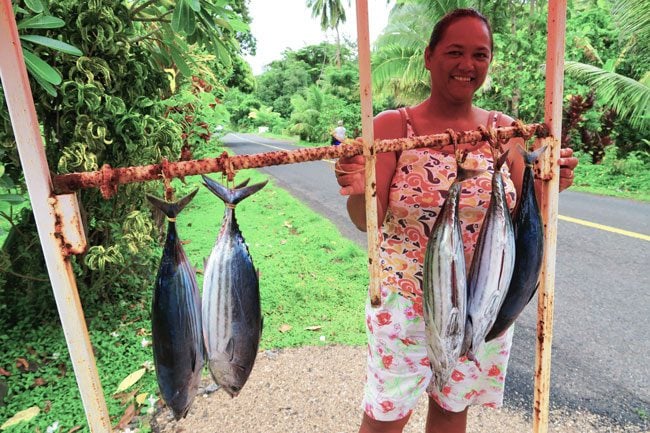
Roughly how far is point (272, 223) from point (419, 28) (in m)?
8.93

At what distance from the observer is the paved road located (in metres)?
2.37

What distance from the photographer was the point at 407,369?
1415 millimetres

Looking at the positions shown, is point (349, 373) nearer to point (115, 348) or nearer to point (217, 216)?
point (115, 348)

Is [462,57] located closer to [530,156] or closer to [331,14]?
[530,156]

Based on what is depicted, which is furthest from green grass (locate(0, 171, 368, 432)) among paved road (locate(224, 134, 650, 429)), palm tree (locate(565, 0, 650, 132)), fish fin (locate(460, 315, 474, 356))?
palm tree (locate(565, 0, 650, 132))

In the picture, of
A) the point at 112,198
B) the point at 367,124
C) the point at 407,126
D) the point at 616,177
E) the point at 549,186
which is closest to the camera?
the point at 367,124

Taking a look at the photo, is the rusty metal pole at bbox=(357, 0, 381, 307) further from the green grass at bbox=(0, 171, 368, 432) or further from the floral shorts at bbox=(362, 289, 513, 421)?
the green grass at bbox=(0, 171, 368, 432)

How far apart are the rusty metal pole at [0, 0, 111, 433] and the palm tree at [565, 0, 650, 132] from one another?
30.5 ft

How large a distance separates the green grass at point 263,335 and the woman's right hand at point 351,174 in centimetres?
183

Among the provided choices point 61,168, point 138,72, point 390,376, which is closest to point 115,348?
point 61,168

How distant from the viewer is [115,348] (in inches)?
110

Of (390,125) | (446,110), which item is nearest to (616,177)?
(446,110)

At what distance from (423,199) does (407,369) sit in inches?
23.3

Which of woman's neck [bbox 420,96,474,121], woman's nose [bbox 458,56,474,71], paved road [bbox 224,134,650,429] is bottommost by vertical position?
paved road [bbox 224,134,650,429]
